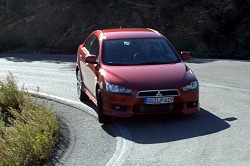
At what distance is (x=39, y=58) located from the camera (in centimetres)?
2348

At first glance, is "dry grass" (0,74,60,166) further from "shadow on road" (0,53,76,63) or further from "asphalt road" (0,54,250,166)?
"shadow on road" (0,53,76,63)

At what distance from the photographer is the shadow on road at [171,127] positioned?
961cm

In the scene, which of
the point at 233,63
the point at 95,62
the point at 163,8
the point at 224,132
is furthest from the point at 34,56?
the point at 224,132

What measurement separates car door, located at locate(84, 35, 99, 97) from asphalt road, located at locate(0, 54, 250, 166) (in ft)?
1.74

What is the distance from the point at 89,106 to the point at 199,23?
13.5m

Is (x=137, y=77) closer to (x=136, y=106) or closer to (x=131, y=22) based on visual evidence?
(x=136, y=106)

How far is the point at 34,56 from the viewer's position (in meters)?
24.4

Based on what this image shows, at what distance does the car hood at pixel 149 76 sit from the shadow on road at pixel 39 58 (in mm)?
10935

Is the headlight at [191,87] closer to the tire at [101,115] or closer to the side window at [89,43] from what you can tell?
the tire at [101,115]

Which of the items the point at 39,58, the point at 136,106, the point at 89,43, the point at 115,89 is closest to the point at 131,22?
the point at 39,58

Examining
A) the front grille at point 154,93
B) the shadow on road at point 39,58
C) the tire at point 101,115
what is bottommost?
the shadow on road at point 39,58

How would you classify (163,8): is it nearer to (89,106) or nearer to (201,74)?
(201,74)

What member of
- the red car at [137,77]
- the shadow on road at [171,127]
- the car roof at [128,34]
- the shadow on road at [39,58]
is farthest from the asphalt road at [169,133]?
the shadow on road at [39,58]

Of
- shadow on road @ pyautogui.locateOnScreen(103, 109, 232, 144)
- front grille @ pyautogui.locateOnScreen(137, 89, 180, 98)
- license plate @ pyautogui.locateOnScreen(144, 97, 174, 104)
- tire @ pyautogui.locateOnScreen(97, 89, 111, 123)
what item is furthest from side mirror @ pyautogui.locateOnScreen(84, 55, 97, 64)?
license plate @ pyautogui.locateOnScreen(144, 97, 174, 104)
